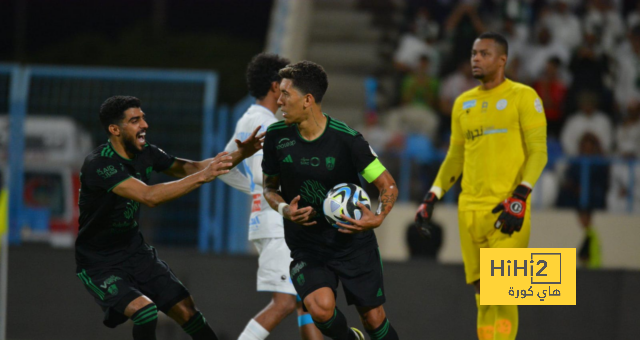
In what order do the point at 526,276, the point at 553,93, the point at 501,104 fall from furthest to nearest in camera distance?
1. the point at 553,93
2. the point at 501,104
3. the point at 526,276

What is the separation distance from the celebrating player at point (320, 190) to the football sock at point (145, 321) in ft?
2.98

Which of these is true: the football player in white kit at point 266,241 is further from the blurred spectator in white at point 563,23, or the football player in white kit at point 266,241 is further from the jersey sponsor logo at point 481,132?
the blurred spectator in white at point 563,23

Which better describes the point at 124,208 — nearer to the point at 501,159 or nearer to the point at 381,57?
the point at 501,159

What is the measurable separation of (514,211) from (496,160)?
46 cm

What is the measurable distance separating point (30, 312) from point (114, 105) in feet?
12.0

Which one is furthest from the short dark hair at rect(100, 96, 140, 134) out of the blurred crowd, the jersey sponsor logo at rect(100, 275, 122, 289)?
the blurred crowd

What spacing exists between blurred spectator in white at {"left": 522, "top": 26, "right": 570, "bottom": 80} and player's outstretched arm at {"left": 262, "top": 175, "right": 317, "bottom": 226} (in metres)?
7.26

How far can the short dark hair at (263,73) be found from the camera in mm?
6031

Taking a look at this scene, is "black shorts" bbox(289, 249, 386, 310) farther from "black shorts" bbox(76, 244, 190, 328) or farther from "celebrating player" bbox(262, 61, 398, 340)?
"black shorts" bbox(76, 244, 190, 328)

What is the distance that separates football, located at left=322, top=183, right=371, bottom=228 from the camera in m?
4.78

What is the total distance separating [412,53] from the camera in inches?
477

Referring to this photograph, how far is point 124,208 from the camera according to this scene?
5.29 m

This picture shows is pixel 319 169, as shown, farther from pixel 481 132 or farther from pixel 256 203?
pixel 481 132

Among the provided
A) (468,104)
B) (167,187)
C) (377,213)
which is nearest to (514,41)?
(468,104)
